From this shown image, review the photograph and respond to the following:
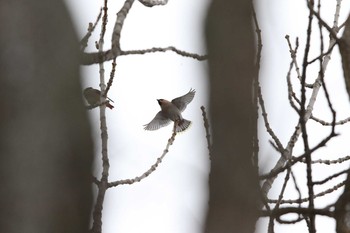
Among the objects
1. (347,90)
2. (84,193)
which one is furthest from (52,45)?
(347,90)

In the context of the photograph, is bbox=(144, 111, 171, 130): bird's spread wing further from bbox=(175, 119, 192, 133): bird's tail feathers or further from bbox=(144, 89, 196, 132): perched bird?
bbox=(175, 119, 192, 133): bird's tail feathers

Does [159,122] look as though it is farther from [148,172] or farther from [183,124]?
[148,172]

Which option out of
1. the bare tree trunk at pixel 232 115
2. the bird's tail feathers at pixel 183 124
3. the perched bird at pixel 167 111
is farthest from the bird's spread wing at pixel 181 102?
the bare tree trunk at pixel 232 115

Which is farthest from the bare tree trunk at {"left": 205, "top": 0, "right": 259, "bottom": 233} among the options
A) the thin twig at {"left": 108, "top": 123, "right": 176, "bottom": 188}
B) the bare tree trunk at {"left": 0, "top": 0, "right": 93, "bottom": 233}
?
the thin twig at {"left": 108, "top": 123, "right": 176, "bottom": 188}

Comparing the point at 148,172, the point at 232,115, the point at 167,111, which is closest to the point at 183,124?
the point at 167,111

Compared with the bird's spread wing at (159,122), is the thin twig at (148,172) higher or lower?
lower

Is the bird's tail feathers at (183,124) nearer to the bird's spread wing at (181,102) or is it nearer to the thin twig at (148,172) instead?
the bird's spread wing at (181,102)
